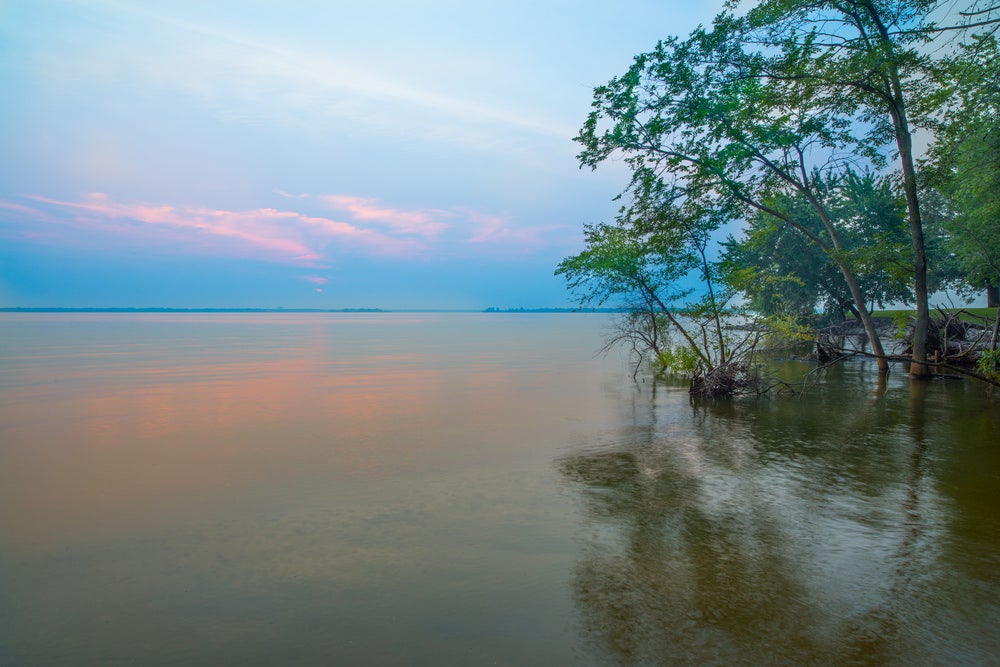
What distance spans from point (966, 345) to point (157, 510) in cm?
2958

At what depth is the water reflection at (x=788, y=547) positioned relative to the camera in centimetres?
482

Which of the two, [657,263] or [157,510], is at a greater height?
[657,263]

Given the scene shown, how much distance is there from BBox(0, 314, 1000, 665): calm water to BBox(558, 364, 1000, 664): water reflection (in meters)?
0.04

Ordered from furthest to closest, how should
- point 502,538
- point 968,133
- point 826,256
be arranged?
point 826,256
point 968,133
point 502,538

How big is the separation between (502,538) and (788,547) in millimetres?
3313

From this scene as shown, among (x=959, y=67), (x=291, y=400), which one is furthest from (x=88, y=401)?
(x=959, y=67)

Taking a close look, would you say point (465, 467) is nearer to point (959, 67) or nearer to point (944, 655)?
point (944, 655)

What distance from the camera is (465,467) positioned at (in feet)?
36.7

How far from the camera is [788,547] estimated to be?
22.2ft

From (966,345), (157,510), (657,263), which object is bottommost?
(157,510)

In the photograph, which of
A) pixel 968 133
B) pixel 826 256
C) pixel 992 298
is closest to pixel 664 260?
pixel 968 133

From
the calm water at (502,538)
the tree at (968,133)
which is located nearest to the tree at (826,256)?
the tree at (968,133)

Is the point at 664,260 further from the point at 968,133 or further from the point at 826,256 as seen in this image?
the point at 826,256

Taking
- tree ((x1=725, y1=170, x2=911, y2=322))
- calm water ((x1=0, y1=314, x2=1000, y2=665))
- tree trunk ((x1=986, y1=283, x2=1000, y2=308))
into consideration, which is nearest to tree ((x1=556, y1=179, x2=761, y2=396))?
calm water ((x1=0, y1=314, x2=1000, y2=665))
